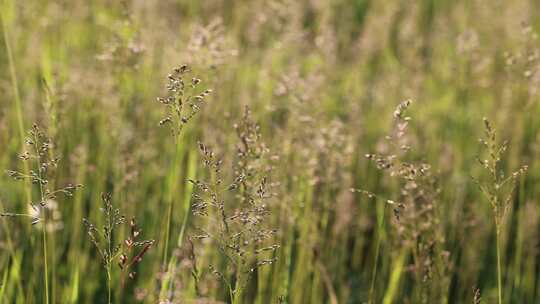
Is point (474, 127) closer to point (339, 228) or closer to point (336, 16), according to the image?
point (339, 228)

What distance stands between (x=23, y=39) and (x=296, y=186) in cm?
225

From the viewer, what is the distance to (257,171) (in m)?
1.71

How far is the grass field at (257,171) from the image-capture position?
166 centimetres

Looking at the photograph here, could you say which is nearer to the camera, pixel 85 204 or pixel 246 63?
pixel 85 204

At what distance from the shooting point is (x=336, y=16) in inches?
223

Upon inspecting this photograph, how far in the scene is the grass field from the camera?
65.3 inches

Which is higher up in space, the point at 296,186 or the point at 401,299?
the point at 296,186

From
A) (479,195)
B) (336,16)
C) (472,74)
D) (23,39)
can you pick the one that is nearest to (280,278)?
(479,195)

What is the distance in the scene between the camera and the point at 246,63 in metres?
4.15

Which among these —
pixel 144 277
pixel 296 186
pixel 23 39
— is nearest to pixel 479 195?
pixel 296 186

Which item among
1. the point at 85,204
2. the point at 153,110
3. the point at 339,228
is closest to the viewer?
the point at 339,228

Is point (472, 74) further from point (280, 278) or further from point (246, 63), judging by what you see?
point (280, 278)

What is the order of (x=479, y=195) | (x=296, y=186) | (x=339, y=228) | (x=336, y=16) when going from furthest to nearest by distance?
(x=336, y=16), (x=479, y=195), (x=339, y=228), (x=296, y=186)

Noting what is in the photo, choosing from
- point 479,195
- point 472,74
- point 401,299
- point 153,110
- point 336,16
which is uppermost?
point 336,16
